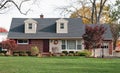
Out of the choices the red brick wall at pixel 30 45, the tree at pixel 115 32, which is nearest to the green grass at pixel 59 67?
the red brick wall at pixel 30 45

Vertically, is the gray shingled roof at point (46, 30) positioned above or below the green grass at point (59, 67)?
above

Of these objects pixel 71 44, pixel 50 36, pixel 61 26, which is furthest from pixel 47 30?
pixel 71 44

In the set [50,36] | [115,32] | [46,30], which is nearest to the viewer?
[50,36]

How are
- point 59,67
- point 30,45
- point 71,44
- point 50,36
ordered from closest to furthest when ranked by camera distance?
point 59,67 → point 30,45 → point 50,36 → point 71,44

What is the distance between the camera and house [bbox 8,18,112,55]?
196 ft

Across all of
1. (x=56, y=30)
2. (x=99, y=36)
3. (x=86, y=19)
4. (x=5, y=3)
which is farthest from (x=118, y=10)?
(x=5, y=3)

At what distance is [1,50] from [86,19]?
28911 millimetres

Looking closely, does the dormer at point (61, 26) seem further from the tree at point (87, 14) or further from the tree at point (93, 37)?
the tree at point (87, 14)

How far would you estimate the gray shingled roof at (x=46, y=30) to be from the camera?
60000 millimetres

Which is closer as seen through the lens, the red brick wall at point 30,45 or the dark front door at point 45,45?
the red brick wall at point 30,45

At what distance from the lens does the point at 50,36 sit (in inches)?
2365

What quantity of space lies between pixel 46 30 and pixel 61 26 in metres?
2.51

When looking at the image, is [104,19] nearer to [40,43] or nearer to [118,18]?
[118,18]

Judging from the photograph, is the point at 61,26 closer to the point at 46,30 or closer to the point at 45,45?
the point at 46,30
